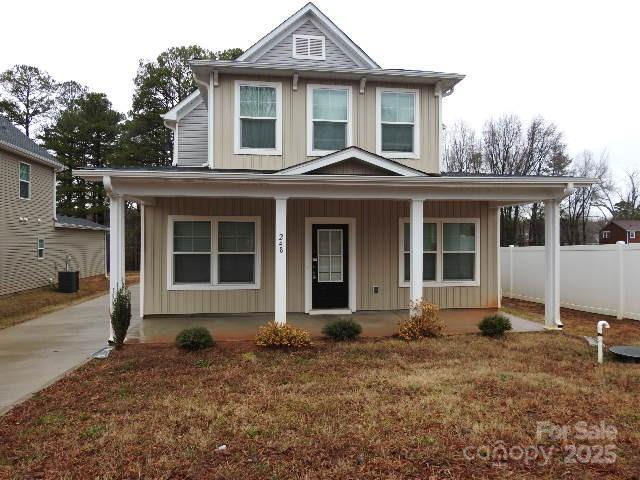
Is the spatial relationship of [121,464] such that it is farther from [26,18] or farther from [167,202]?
[26,18]

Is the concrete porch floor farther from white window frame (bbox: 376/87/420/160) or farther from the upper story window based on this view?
the upper story window

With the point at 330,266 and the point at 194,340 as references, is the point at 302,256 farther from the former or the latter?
the point at 194,340

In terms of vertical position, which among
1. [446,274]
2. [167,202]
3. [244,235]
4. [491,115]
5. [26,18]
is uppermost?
[491,115]

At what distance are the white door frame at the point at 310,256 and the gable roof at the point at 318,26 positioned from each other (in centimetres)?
373

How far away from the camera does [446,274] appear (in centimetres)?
1035

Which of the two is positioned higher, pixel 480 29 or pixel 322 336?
pixel 480 29

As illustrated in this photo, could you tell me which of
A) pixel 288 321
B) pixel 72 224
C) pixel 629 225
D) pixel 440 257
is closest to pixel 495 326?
pixel 440 257

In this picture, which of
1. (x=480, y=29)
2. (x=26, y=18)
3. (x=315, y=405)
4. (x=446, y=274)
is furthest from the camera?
(x=480, y=29)

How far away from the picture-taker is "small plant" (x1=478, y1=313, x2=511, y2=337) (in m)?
7.78

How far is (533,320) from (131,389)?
8.34 meters

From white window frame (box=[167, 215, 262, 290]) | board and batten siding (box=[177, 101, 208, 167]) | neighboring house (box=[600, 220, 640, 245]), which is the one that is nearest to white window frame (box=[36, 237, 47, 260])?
board and batten siding (box=[177, 101, 208, 167])

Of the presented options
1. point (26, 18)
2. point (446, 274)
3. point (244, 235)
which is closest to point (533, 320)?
point (446, 274)

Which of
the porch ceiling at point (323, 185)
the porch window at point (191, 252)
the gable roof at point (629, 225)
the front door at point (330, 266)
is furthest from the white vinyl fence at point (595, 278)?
the gable roof at point (629, 225)

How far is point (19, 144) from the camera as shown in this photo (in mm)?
15352
